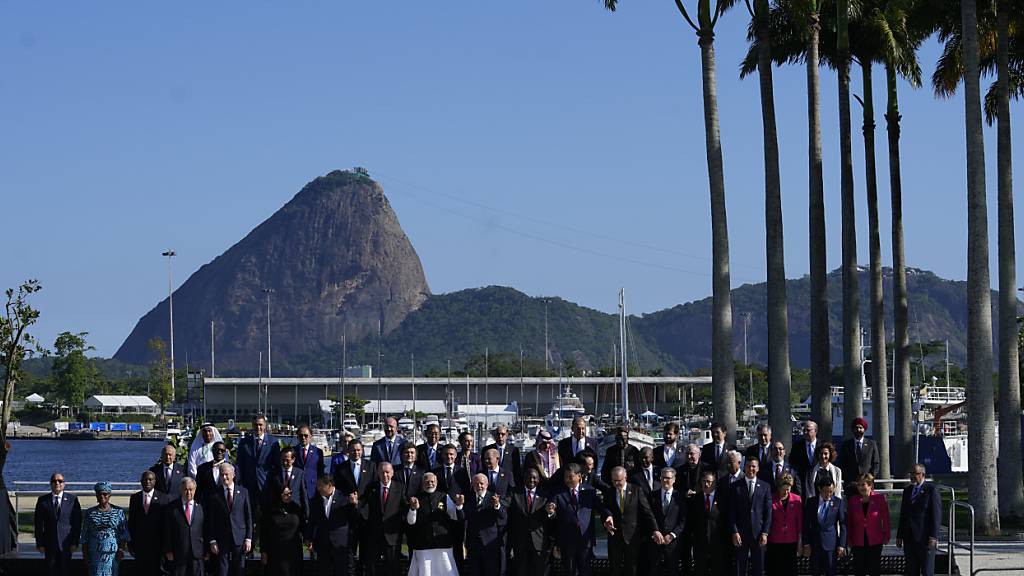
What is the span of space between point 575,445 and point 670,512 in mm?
2126

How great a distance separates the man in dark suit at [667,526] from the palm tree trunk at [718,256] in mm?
8759

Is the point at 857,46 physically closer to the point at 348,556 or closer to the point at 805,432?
the point at 805,432

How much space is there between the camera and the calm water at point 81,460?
7719 cm

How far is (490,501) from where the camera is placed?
18828mm

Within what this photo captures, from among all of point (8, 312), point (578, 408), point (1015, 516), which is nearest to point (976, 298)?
point (1015, 516)

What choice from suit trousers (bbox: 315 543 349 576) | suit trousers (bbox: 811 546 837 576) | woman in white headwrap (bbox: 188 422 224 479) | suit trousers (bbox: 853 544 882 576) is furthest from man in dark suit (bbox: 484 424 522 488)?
suit trousers (bbox: 853 544 882 576)

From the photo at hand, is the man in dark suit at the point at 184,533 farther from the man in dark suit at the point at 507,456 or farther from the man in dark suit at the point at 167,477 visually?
the man in dark suit at the point at 507,456

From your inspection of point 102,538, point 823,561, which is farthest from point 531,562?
point 102,538

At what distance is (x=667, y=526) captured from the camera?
1903 cm

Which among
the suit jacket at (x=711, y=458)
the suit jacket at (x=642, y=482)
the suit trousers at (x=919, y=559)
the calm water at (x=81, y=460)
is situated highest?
the suit jacket at (x=711, y=458)

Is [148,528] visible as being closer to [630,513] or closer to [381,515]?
[381,515]

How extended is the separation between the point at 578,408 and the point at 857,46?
85.3 meters

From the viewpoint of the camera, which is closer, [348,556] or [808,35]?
[348,556]

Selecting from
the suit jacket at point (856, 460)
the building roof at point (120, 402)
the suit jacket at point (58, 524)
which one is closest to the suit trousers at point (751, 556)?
the suit jacket at point (856, 460)
